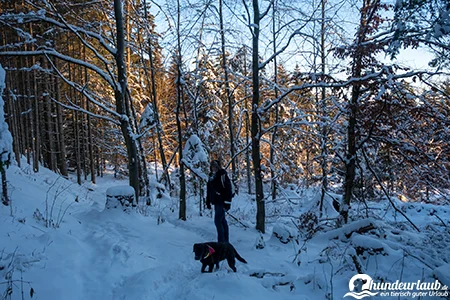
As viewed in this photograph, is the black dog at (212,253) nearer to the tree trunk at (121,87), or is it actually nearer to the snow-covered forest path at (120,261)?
the snow-covered forest path at (120,261)

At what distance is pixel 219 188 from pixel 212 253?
6.34ft

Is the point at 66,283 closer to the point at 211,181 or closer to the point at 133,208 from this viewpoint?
the point at 211,181

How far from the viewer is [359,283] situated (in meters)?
3.84

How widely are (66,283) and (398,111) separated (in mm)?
6833

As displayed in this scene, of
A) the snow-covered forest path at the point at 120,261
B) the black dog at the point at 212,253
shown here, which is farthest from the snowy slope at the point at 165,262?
the black dog at the point at 212,253

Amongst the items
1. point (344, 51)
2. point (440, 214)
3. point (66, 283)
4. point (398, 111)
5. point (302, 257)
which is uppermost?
point (344, 51)

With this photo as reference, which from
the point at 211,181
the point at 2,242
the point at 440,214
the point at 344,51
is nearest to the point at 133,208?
the point at 211,181

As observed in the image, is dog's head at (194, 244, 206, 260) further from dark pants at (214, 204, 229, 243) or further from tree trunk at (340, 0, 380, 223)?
tree trunk at (340, 0, 380, 223)

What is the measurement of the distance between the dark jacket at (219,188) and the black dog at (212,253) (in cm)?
166

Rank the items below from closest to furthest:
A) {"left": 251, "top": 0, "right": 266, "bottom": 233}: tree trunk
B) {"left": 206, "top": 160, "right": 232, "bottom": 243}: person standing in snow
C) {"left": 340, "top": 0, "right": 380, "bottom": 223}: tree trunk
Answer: {"left": 340, "top": 0, "right": 380, "bottom": 223}: tree trunk
{"left": 206, "top": 160, "right": 232, "bottom": 243}: person standing in snow
{"left": 251, "top": 0, "right": 266, "bottom": 233}: tree trunk

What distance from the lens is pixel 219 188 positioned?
6.11 m

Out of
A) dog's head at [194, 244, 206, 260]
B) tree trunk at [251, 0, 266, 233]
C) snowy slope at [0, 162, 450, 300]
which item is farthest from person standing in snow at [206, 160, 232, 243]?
dog's head at [194, 244, 206, 260]

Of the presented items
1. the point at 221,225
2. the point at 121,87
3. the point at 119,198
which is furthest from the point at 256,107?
the point at 119,198

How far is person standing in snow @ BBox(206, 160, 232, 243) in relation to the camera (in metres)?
6.09
